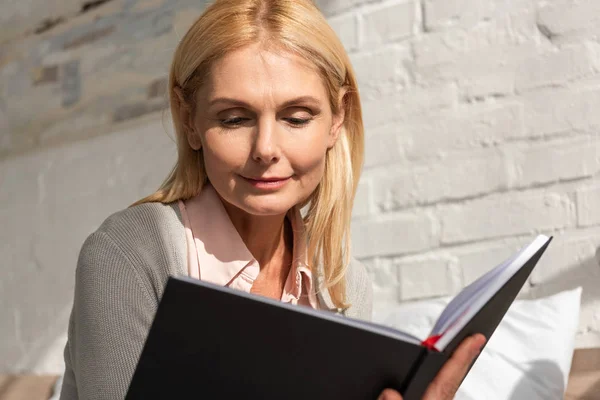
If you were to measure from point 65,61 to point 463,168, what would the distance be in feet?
5.28

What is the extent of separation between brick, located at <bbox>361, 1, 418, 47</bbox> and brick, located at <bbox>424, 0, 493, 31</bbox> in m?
0.05

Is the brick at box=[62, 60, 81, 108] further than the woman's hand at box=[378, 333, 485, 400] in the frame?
Yes

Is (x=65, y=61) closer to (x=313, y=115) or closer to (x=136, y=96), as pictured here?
(x=136, y=96)

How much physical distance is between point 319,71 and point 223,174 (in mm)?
247

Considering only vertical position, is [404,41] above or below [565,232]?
above

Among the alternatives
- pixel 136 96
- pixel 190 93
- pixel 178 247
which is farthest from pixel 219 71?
pixel 136 96

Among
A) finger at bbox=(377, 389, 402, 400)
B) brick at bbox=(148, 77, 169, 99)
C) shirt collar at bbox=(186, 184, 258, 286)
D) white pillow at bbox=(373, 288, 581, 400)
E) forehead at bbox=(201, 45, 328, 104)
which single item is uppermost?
forehead at bbox=(201, 45, 328, 104)

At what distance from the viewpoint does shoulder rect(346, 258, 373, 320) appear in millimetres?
1788

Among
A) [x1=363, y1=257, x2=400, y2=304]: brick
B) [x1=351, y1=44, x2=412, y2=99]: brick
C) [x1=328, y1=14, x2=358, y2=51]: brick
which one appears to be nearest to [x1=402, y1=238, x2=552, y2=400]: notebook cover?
[x1=363, y1=257, x2=400, y2=304]: brick

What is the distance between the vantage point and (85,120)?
9.68 ft

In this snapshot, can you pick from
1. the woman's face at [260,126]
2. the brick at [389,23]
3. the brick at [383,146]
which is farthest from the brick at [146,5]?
the woman's face at [260,126]

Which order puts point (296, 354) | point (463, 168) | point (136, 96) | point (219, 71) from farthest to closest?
point (136, 96), point (463, 168), point (219, 71), point (296, 354)

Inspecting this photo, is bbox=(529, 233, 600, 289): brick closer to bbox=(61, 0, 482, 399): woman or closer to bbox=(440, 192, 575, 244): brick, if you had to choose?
bbox=(440, 192, 575, 244): brick

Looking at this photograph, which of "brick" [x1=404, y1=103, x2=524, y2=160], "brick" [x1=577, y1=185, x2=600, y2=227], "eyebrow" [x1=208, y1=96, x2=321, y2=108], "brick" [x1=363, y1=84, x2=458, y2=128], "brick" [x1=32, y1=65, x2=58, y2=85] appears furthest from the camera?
"brick" [x1=32, y1=65, x2=58, y2=85]
